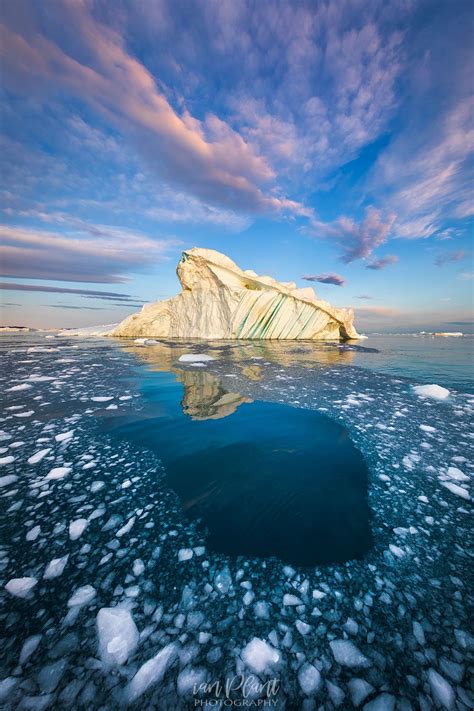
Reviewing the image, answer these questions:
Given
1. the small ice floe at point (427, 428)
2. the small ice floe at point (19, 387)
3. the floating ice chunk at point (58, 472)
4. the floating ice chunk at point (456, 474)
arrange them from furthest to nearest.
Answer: the small ice floe at point (19, 387)
the small ice floe at point (427, 428)
the floating ice chunk at point (456, 474)
the floating ice chunk at point (58, 472)

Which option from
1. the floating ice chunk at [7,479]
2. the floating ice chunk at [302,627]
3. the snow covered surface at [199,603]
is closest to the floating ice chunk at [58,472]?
the snow covered surface at [199,603]

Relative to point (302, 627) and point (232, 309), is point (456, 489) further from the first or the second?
point (232, 309)

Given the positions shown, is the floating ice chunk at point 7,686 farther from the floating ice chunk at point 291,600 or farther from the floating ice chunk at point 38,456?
the floating ice chunk at point 38,456

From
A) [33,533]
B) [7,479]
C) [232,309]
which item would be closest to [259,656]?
[33,533]

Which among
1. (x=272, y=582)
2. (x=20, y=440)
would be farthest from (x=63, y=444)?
(x=272, y=582)

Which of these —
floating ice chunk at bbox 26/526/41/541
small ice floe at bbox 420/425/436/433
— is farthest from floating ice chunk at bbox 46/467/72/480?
small ice floe at bbox 420/425/436/433

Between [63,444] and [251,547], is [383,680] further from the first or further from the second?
[63,444]
